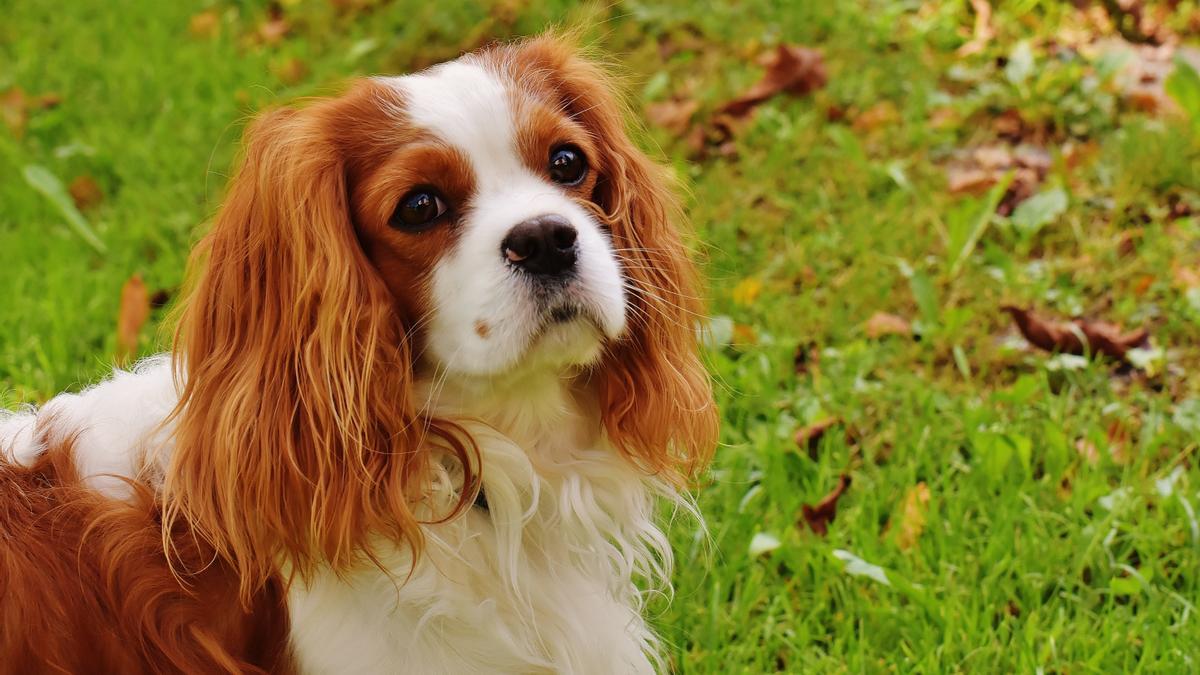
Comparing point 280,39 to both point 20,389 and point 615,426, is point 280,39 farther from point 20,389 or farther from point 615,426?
point 615,426

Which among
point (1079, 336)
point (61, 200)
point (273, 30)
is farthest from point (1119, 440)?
point (273, 30)

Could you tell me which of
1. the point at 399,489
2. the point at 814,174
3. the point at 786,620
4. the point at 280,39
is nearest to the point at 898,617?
the point at 786,620

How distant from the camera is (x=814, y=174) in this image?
467 centimetres

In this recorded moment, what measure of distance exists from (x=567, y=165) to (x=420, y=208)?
1.03ft

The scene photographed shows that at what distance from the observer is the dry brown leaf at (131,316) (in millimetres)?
3982

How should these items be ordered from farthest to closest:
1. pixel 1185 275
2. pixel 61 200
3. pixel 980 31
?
1. pixel 980 31
2. pixel 61 200
3. pixel 1185 275

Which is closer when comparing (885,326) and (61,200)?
(885,326)

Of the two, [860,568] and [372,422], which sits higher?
[372,422]

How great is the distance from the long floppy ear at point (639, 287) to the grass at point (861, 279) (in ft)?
1.21

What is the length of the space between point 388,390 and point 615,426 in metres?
0.46

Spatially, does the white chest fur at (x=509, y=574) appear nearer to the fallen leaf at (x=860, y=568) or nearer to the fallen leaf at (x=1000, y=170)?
the fallen leaf at (x=860, y=568)

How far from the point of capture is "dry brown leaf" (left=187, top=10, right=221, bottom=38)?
6020 mm

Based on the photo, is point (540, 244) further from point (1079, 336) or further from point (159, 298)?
point (159, 298)

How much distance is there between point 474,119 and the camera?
218cm
